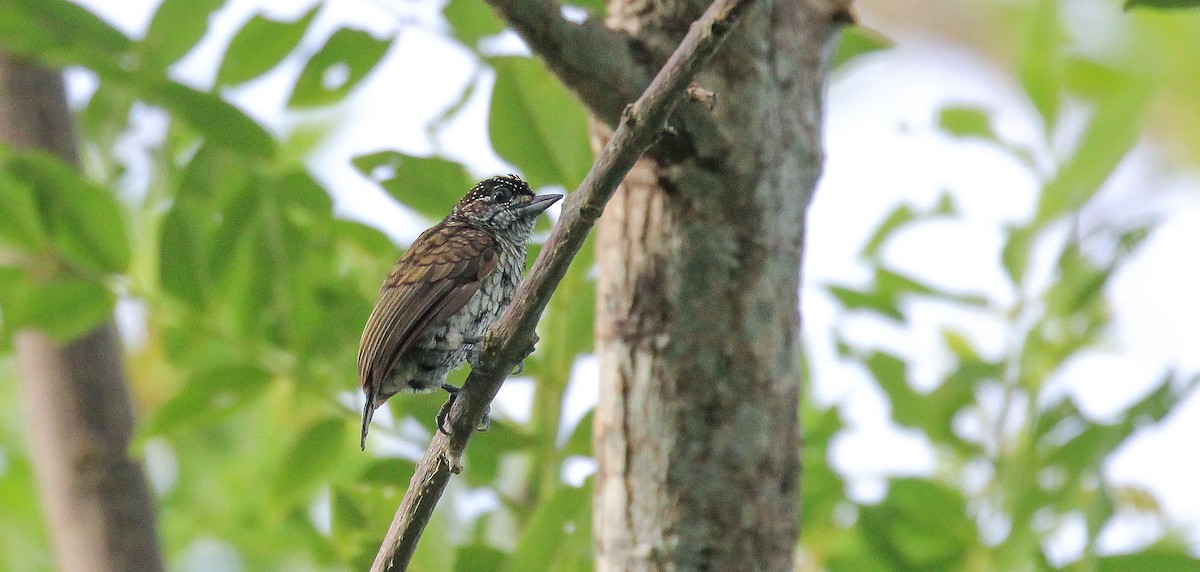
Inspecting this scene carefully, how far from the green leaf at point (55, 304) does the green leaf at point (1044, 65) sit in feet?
8.71

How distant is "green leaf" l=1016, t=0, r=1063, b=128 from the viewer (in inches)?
140

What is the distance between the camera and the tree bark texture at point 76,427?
3482mm

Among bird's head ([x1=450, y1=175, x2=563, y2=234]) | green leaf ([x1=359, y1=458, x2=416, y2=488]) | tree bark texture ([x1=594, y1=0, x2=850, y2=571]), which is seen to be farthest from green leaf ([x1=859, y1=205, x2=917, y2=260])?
green leaf ([x1=359, y1=458, x2=416, y2=488])

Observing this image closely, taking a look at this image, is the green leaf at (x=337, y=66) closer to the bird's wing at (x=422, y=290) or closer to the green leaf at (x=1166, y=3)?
the bird's wing at (x=422, y=290)

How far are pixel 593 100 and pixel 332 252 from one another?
97 centimetres

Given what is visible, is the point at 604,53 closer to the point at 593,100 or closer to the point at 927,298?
the point at 593,100

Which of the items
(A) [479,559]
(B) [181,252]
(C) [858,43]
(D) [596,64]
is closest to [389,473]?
(A) [479,559]

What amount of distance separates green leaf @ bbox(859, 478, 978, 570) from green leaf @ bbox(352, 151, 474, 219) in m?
1.46

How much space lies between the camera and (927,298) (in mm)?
3609

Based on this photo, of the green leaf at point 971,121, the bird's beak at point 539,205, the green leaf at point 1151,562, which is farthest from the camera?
the green leaf at point 971,121

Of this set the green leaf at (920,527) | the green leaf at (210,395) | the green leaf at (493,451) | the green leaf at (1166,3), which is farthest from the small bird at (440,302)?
the green leaf at (920,527)

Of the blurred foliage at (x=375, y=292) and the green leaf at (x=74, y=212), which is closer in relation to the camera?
the blurred foliage at (x=375, y=292)

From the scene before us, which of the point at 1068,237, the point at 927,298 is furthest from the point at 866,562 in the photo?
the point at 1068,237

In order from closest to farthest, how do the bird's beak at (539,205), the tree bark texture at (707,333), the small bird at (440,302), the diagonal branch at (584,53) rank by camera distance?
the small bird at (440,302) < the diagonal branch at (584,53) < the bird's beak at (539,205) < the tree bark texture at (707,333)
